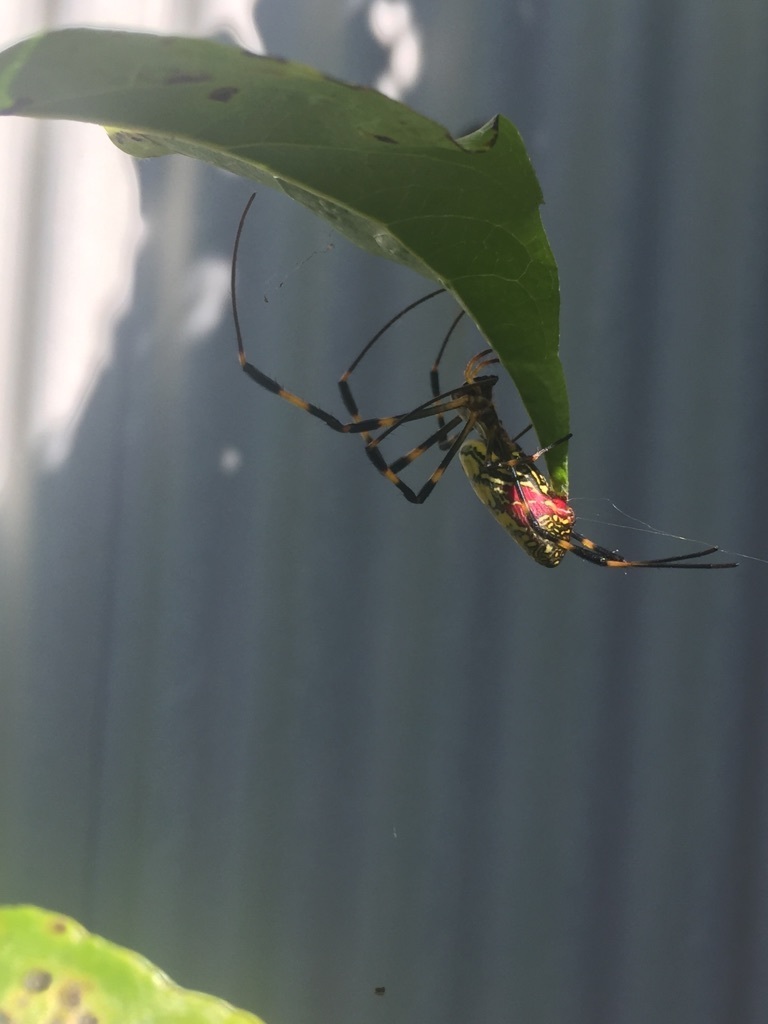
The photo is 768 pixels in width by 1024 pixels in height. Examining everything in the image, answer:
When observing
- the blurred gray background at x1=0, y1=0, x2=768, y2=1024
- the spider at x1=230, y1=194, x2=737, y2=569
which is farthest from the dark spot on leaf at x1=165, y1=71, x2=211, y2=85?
the blurred gray background at x1=0, y1=0, x2=768, y2=1024

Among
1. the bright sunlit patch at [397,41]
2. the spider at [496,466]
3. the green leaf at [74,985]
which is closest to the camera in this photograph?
the green leaf at [74,985]

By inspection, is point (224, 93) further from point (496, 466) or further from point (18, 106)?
point (496, 466)

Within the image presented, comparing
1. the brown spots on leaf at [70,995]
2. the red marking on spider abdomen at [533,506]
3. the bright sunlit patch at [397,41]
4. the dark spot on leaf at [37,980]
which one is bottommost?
the brown spots on leaf at [70,995]

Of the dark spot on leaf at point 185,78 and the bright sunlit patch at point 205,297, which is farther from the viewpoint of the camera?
the bright sunlit patch at point 205,297

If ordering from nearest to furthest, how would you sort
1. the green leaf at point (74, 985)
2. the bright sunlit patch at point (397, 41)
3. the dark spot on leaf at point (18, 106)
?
Result: the dark spot on leaf at point (18, 106) < the green leaf at point (74, 985) < the bright sunlit patch at point (397, 41)

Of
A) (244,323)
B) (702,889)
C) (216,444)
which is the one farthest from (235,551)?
(702,889)

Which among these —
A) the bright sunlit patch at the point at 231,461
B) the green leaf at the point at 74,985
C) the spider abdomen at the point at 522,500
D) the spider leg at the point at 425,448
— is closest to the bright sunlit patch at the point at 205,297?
the bright sunlit patch at the point at 231,461

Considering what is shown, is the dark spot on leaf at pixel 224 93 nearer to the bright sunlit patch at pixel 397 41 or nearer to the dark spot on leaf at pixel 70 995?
the dark spot on leaf at pixel 70 995

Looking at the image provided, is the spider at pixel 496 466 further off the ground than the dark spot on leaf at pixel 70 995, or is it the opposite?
the spider at pixel 496 466
